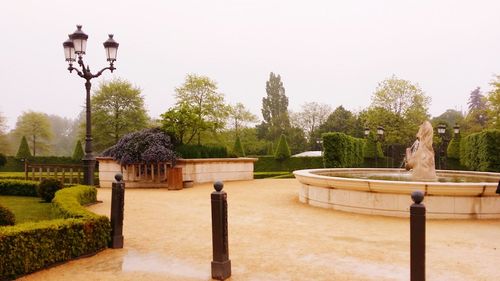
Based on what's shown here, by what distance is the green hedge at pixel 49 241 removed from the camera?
184 inches

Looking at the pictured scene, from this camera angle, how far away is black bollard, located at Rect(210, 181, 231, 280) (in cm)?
473

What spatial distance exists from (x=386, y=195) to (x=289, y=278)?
5.16 meters

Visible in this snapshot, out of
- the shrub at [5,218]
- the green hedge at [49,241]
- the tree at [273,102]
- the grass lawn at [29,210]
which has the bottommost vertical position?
the grass lawn at [29,210]

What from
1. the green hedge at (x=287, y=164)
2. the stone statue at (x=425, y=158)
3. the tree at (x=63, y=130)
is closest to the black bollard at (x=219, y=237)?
the stone statue at (x=425, y=158)

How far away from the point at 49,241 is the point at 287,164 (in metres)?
27.0

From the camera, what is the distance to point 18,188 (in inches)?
516

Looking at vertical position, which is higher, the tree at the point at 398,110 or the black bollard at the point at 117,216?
the tree at the point at 398,110

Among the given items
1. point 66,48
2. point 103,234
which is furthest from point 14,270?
point 66,48

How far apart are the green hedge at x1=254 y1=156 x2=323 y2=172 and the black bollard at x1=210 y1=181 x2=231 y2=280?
2621 centimetres

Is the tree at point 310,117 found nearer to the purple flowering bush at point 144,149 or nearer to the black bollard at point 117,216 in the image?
the purple flowering bush at point 144,149

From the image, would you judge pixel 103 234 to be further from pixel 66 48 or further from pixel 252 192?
pixel 252 192

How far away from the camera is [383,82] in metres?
40.1

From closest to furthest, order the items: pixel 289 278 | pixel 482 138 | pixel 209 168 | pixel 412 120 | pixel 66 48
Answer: pixel 289 278 < pixel 66 48 < pixel 209 168 < pixel 482 138 < pixel 412 120

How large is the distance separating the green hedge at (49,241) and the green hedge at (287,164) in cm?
2524
